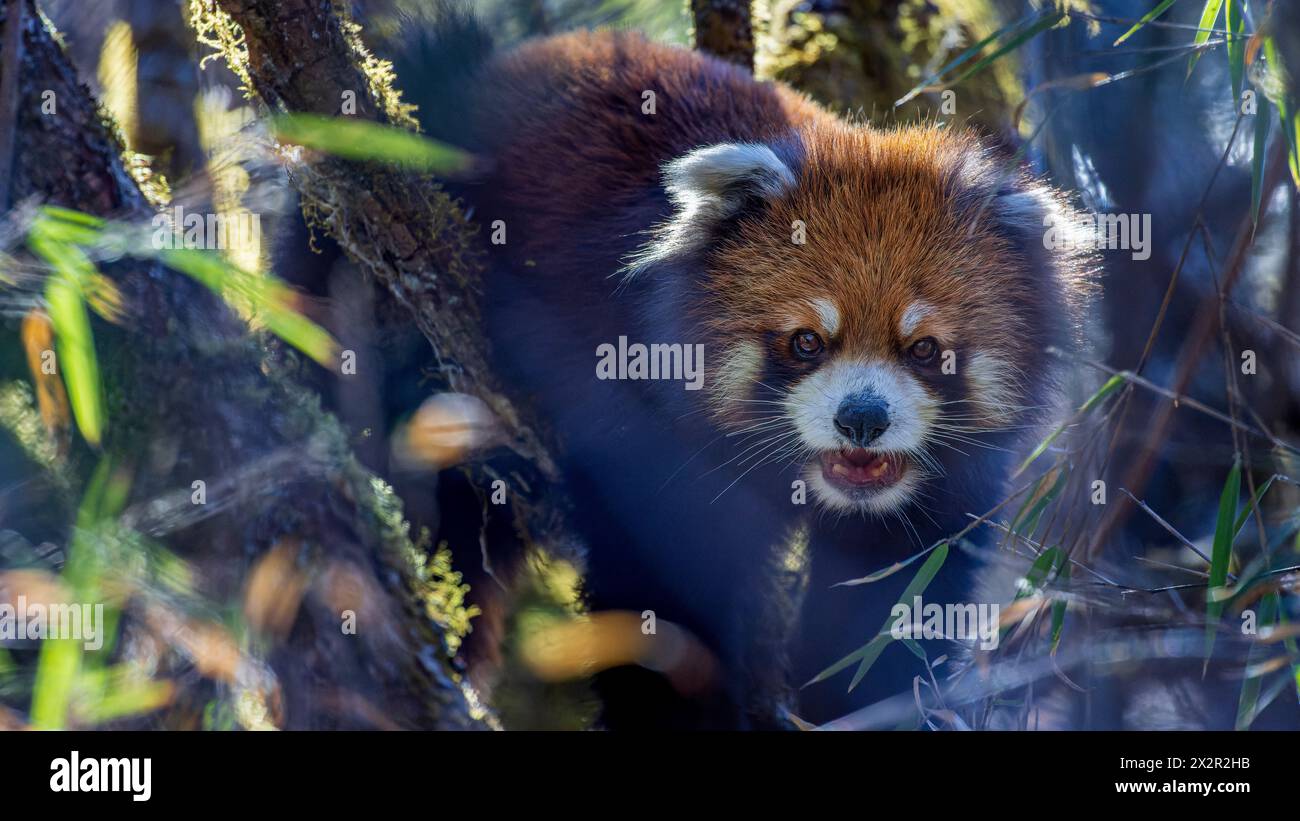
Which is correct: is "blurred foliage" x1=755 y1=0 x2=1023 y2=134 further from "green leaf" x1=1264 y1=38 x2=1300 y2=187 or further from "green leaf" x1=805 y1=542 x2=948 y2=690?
"green leaf" x1=805 y1=542 x2=948 y2=690

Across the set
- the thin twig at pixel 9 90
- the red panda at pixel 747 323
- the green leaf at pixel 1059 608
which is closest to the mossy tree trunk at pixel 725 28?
the red panda at pixel 747 323

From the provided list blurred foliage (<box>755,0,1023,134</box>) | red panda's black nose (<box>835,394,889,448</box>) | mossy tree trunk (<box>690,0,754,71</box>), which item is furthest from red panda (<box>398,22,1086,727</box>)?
blurred foliage (<box>755,0,1023,134</box>)

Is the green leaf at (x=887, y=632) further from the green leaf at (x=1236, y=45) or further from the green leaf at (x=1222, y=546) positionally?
the green leaf at (x=1236, y=45)

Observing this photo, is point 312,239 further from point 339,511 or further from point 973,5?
point 973,5

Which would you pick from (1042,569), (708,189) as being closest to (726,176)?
(708,189)

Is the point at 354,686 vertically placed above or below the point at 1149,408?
below

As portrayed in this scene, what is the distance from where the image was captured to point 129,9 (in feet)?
14.9

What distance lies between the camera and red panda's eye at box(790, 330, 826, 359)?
2.64 meters

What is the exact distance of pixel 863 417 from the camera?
2463 millimetres

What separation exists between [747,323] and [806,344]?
17cm

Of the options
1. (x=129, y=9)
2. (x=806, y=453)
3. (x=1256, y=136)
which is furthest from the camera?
(x=129, y=9)

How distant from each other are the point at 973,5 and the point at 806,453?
2.35 meters

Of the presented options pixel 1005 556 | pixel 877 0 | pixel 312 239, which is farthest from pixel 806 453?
pixel 877 0

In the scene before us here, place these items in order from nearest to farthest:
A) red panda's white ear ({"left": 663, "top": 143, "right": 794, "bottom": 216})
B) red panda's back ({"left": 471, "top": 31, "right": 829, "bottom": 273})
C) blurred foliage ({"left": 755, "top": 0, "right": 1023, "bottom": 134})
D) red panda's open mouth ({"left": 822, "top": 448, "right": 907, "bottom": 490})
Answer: red panda's white ear ({"left": 663, "top": 143, "right": 794, "bottom": 216})
red panda's open mouth ({"left": 822, "top": 448, "right": 907, "bottom": 490})
red panda's back ({"left": 471, "top": 31, "right": 829, "bottom": 273})
blurred foliage ({"left": 755, "top": 0, "right": 1023, "bottom": 134})
